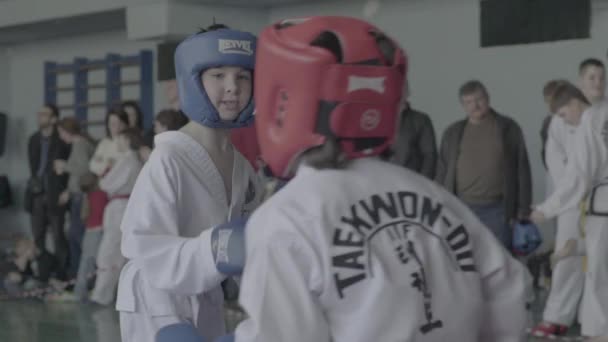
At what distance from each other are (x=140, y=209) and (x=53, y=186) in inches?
320

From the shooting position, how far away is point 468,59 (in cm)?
1019

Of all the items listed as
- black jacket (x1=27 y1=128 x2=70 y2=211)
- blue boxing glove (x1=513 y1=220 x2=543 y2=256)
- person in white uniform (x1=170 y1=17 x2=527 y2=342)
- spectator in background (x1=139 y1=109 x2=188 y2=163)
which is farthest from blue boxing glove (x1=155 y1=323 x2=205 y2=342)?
black jacket (x1=27 y1=128 x2=70 y2=211)

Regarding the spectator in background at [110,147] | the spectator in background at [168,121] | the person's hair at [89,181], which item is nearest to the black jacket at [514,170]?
the spectator in background at [168,121]

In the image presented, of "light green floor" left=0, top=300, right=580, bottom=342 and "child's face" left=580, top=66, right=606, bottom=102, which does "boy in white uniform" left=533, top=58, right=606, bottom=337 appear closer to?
"child's face" left=580, top=66, right=606, bottom=102

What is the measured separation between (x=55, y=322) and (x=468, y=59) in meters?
4.33

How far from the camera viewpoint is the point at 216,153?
3143 mm

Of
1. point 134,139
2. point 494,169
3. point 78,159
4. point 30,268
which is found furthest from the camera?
point 30,268

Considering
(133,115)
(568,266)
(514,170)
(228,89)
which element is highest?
(228,89)

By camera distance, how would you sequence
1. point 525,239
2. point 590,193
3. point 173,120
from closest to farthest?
1. point 173,120
2. point 590,193
3. point 525,239

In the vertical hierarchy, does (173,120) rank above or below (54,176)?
above

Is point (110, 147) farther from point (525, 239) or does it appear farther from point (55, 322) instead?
point (525, 239)

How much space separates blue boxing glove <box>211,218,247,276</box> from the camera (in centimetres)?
219

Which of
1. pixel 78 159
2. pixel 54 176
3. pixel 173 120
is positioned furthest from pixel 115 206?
pixel 173 120

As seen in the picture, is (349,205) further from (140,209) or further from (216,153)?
(216,153)
